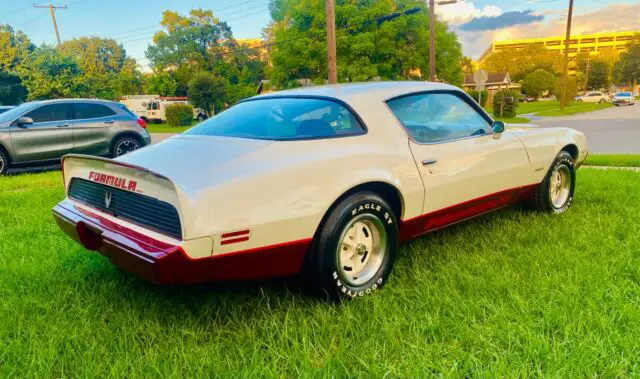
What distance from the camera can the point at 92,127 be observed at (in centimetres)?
909

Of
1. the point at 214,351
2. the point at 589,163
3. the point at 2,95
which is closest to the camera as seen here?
the point at 214,351

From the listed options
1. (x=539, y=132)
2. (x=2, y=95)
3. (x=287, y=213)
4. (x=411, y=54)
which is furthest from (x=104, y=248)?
(x=2, y=95)

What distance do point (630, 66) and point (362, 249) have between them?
97700 millimetres

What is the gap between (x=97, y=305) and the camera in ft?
9.18

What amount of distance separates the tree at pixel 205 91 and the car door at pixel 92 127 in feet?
110

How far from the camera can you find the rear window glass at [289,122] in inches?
114

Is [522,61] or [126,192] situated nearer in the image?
[126,192]

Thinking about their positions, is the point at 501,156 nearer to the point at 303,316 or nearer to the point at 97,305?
the point at 303,316

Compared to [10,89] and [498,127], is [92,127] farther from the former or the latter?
[10,89]

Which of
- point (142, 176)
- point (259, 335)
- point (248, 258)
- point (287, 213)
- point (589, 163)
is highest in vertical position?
point (142, 176)

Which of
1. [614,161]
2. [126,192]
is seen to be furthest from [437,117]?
[614,161]

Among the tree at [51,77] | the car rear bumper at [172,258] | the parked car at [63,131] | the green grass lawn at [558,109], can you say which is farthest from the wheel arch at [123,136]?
the green grass lawn at [558,109]

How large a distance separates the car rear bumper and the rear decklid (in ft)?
0.25

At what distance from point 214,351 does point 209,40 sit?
6517 cm
